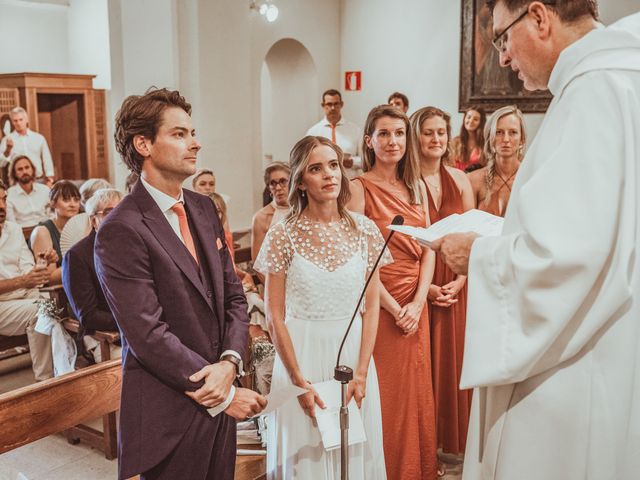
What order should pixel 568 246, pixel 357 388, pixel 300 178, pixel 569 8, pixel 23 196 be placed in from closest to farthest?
1. pixel 568 246
2. pixel 569 8
3. pixel 357 388
4. pixel 300 178
5. pixel 23 196

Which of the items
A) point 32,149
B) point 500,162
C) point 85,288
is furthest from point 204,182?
point 32,149

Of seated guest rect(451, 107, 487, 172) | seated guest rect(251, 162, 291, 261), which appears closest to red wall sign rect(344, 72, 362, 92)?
seated guest rect(451, 107, 487, 172)

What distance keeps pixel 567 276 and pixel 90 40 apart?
13.0 m

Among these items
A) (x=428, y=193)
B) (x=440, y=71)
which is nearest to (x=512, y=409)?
(x=428, y=193)

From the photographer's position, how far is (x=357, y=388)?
2.63m

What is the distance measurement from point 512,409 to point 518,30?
94 cm

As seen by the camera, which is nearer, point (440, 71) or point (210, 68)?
point (210, 68)

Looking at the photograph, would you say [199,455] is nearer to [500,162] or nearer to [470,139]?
[500,162]

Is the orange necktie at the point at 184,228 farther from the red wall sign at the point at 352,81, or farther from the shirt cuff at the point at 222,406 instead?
the red wall sign at the point at 352,81

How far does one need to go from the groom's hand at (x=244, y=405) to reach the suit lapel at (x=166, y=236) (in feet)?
1.05

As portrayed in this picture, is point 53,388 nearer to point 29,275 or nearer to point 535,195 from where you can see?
point 535,195

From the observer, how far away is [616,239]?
1.41 metres

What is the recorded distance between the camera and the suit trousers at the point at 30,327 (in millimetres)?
4539

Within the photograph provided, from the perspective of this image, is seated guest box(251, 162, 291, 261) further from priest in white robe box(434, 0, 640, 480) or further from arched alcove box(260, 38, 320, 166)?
arched alcove box(260, 38, 320, 166)
